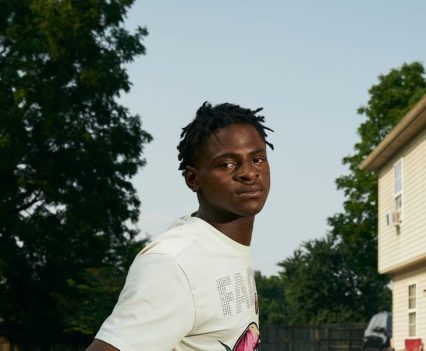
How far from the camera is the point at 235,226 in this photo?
254 centimetres

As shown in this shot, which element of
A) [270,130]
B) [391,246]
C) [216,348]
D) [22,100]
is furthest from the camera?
[22,100]

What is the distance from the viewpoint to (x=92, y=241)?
32.5 meters

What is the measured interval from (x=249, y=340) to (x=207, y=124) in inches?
23.1

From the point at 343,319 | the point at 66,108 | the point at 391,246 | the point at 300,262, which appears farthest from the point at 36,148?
the point at 300,262

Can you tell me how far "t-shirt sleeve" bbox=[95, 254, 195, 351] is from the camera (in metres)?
2.25

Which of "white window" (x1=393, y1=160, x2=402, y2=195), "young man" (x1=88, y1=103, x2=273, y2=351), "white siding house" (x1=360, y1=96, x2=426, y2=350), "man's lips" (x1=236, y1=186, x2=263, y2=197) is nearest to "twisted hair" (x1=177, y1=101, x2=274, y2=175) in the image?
"young man" (x1=88, y1=103, x2=273, y2=351)

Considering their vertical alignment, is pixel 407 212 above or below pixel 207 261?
above

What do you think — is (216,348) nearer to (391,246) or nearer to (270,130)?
(270,130)

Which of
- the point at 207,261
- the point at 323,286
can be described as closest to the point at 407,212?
the point at 207,261

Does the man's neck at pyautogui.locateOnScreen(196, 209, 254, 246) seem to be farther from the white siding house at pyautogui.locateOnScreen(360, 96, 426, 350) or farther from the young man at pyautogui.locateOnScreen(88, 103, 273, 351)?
the white siding house at pyautogui.locateOnScreen(360, 96, 426, 350)

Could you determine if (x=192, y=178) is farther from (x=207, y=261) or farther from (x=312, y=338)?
(x=312, y=338)

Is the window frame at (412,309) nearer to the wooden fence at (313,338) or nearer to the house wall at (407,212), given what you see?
the house wall at (407,212)

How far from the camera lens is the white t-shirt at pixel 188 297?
2256 mm

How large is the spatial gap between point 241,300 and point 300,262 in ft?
229
